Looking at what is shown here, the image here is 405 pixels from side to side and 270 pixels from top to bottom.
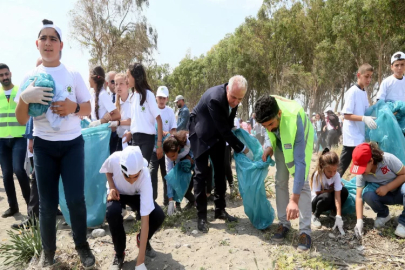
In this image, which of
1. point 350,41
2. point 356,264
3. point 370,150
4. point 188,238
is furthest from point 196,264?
point 350,41

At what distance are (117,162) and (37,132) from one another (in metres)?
0.65

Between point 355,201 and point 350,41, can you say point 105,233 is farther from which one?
point 350,41

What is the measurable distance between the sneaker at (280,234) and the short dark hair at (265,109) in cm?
116

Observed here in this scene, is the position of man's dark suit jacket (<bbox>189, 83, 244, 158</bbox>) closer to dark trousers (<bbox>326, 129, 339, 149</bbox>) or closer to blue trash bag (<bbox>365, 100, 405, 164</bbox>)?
blue trash bag (<bbox>365, 100, 405, 164</bbox>)

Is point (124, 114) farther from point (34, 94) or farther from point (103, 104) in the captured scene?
point (34, 94)

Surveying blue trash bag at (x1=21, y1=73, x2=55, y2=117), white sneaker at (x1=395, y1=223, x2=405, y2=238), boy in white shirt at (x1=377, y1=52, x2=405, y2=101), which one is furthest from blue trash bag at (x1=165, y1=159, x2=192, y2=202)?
boy in white shirt at (x1=377, y1=52, x2=405, y2=101)

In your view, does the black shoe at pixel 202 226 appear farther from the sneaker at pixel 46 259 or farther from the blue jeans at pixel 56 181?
the sneaker at pixel 46 259

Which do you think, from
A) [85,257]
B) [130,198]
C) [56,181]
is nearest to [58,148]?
[56,181]

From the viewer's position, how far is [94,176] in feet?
10.4

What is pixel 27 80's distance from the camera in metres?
2.15

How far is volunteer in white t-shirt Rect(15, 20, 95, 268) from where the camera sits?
7.29 ft

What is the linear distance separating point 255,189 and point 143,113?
5.03 feet

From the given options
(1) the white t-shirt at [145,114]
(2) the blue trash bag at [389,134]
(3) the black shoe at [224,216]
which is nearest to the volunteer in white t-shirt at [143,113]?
(1) the white t-shirt at [145,114]

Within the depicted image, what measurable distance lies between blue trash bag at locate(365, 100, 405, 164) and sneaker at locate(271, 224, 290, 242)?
61.9 inches
